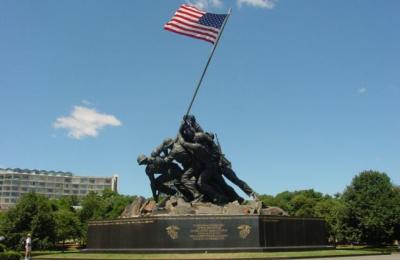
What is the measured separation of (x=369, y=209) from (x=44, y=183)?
152 meters

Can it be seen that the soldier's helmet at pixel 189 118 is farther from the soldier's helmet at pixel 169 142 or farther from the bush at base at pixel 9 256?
the bush at base at pixel 9 256

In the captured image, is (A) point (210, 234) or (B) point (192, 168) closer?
(A) point (210, 234)

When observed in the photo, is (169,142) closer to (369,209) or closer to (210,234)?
(210,234)

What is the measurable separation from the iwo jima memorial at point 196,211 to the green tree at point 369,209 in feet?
61.6

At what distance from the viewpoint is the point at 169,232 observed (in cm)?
2461

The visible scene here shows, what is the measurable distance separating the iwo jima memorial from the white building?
138 m

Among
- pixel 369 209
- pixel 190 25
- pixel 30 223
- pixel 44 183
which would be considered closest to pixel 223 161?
pixel 190 25

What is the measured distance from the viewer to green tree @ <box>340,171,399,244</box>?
4416cm

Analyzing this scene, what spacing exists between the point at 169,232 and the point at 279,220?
248 inches

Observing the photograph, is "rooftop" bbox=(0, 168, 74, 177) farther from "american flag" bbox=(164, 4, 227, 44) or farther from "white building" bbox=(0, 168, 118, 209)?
"american flag" bbox=(164, 4, 227, 44)

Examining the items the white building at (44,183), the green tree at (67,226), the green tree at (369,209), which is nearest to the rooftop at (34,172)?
the white building at (44,183)

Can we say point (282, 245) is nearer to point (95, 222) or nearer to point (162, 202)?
point (162, 202)

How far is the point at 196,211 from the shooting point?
84.8 feet

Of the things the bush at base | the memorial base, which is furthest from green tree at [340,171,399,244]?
the bush at base
